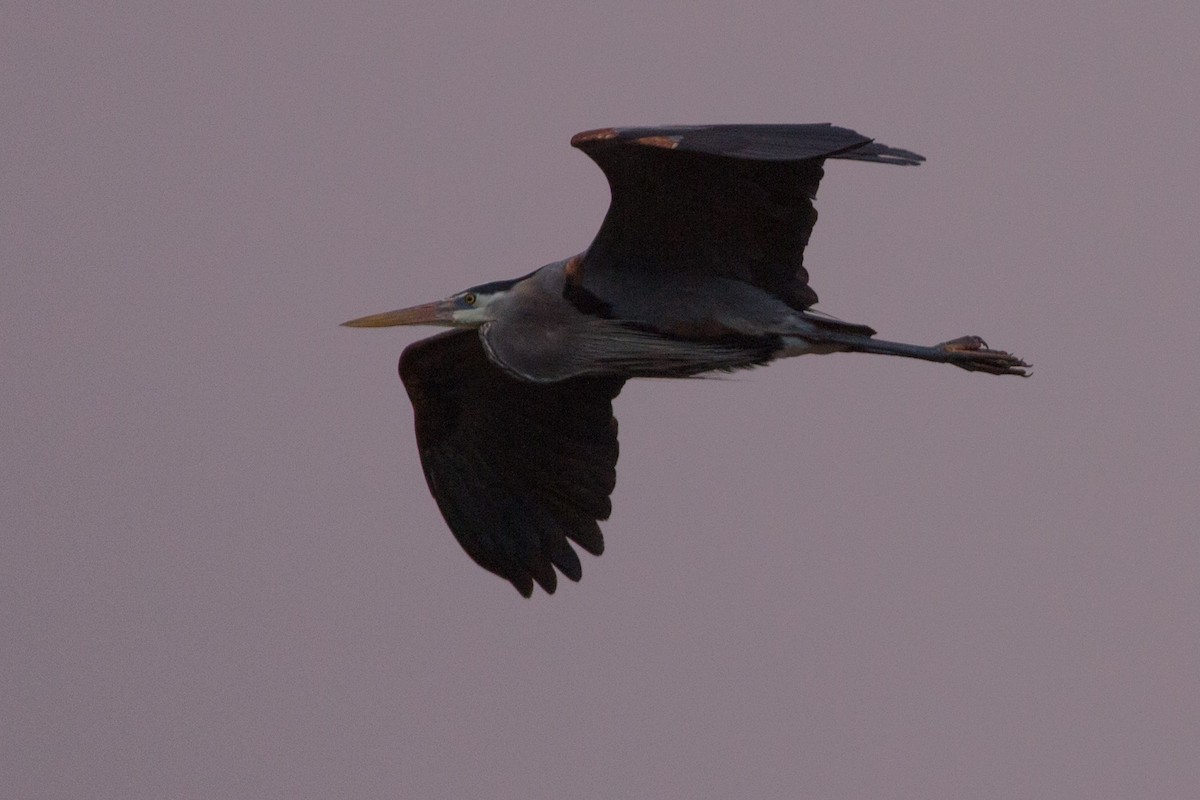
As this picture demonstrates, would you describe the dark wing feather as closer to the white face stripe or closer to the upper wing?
the white face stripe

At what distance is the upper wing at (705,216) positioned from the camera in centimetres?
666

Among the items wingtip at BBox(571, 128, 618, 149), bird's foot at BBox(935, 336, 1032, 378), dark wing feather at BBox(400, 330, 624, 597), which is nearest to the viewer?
wingtip at BBox(571, 128, 618, 149)

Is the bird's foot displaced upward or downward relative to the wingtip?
downward

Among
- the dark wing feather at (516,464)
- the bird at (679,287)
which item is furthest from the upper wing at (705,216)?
the dark wing feather at (516,464)

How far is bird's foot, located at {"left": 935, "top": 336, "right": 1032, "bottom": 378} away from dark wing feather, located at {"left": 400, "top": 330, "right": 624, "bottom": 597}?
1568 millimetres

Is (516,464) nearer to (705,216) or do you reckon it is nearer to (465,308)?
(465,308)

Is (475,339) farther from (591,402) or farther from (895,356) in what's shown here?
(895,356)

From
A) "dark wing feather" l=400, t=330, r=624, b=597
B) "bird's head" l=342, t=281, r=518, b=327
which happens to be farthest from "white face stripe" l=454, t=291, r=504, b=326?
"dark wing feather" l=400, t=330, r=624, b=597

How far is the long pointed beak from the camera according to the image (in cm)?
753

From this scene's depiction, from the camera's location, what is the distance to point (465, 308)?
24.6 feet

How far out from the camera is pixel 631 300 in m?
7.08

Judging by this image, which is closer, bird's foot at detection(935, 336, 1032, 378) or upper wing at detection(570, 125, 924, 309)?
upper wing at detection(570, 125, 924, 309)

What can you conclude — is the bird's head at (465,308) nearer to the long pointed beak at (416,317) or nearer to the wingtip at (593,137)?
the long pointed beak at (416,317)

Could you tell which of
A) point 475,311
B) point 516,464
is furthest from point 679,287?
point 516,464
